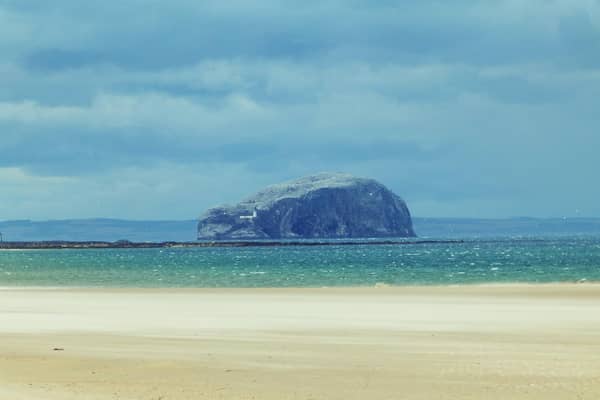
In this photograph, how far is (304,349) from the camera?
26.5m

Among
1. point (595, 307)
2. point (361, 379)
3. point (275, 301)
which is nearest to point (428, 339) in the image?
point (361, 379)

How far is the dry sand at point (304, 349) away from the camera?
64.3 feet

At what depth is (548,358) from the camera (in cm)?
2412

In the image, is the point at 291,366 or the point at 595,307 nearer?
the point at 291,366

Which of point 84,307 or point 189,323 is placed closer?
point 189,323

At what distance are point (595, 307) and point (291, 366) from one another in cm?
2272

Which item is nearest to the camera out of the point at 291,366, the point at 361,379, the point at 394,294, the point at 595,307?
the point at 361,379

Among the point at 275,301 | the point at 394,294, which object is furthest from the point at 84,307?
the point at 394,294

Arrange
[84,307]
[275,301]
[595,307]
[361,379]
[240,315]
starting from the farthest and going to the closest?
[275,301] → [84,307] → [595,307] → [240,315] → [361,379]

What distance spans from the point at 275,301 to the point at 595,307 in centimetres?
1456

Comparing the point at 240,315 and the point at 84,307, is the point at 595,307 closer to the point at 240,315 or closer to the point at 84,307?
the point at 240,315

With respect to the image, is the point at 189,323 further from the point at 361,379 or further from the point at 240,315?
the point at 361,379

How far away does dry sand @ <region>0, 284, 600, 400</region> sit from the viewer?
64.3 feet

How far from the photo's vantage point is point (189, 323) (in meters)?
35.5
